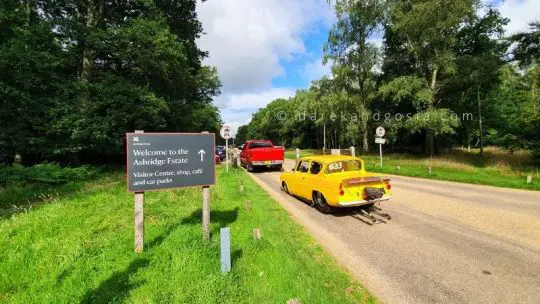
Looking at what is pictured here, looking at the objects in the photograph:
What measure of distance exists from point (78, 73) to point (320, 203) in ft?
62.1

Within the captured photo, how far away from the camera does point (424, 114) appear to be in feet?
88.7

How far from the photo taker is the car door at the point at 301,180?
10953 mm

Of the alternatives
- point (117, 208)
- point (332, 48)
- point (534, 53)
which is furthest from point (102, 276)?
point (332, 48)

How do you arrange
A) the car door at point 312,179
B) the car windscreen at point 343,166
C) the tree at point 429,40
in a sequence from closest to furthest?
the car windscreen at point 343,166
the car door at point 312,179
the tree at point 429,40

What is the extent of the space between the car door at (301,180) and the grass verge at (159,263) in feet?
8.76

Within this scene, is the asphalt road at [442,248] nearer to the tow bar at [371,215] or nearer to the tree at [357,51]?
the tow bar at [371,215]

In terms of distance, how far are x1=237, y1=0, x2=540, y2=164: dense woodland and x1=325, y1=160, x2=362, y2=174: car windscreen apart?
17186mm

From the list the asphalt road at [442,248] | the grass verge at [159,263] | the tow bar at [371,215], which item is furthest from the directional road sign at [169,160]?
the tow bar at [371,215]

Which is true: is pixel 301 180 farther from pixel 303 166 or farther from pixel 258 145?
pixel 258 145

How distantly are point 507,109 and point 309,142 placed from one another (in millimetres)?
43766

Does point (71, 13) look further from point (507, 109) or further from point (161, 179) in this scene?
point (507, 109)

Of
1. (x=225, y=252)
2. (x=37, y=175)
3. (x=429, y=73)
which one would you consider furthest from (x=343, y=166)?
(x=429, y=73)

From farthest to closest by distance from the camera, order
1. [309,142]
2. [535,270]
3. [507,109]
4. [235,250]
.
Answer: [309,142] < [507,109] < [235,250] < [535,270]

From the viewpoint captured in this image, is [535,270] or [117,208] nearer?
[535,270]
